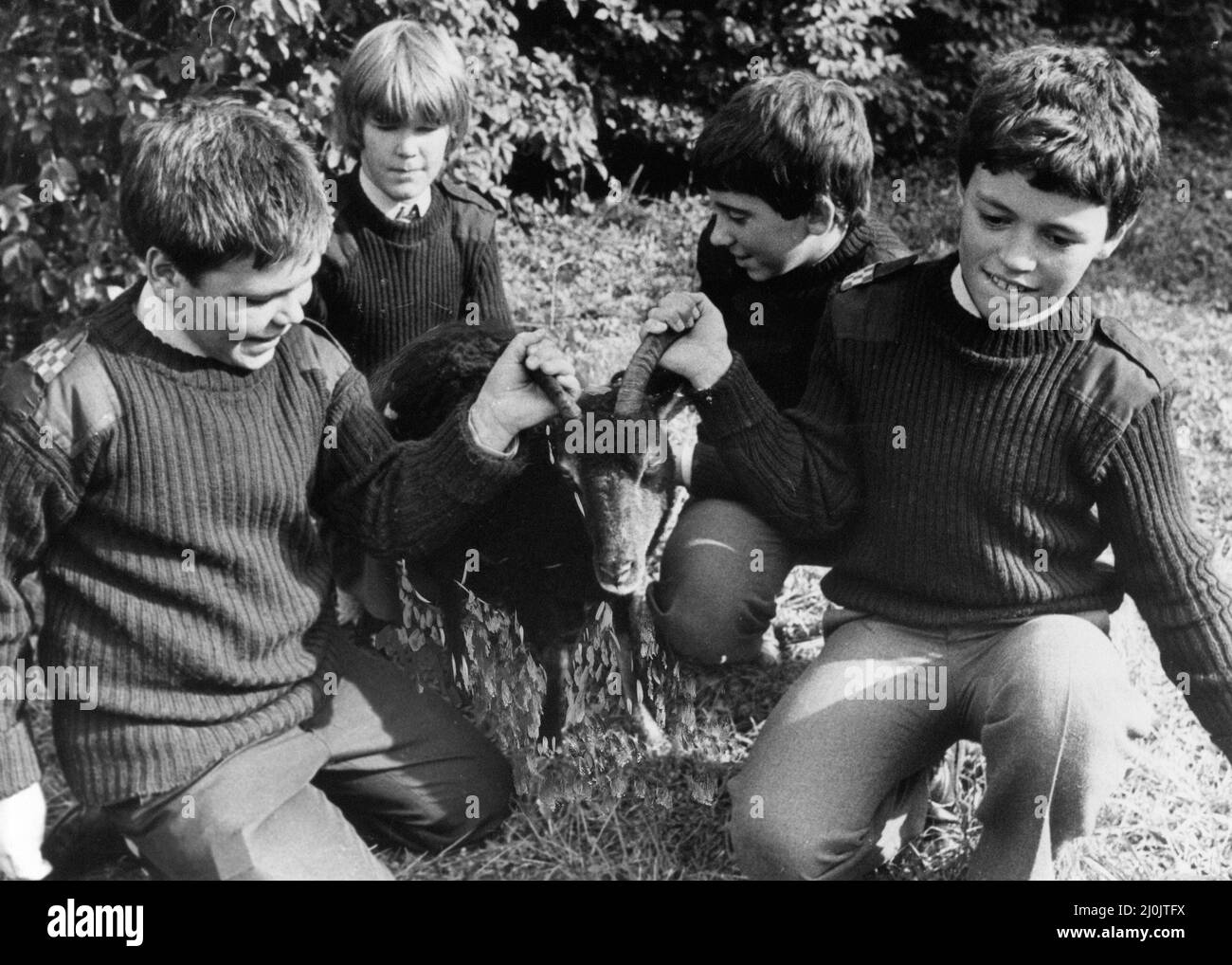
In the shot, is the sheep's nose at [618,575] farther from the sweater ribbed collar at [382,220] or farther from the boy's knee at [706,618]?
the sweater ribbed collar at [382,220]

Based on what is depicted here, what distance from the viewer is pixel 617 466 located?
11.5ft

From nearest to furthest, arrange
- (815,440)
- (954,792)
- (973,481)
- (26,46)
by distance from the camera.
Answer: (973,481) → (815,440) → (954,792) → (26,46)

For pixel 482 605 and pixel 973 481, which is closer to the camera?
pixel 973 481

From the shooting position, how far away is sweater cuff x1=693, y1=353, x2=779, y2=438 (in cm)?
326

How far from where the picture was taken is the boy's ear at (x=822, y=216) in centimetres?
396

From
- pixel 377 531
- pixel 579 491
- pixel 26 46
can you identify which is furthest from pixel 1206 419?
pixel 26 46

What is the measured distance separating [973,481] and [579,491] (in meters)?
1.08

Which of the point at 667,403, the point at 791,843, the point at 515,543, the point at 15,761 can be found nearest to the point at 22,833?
the point at 15,761

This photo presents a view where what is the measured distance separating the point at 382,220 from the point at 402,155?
0.25 meters

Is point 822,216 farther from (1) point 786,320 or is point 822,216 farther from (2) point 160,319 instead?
(2) point 160,319

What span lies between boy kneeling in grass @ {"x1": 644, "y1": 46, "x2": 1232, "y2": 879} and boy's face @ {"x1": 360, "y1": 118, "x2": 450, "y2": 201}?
1.56m

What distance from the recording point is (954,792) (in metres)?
3.67

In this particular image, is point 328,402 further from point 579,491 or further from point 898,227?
point 898,227

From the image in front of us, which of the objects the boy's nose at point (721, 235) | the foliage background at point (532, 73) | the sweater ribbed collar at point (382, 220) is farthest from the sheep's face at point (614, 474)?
the foliage background at point (532, 73)
